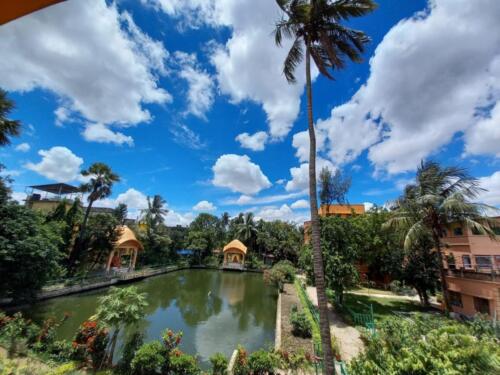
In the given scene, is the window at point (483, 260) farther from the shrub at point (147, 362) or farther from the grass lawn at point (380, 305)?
the shrub at point (147, 362)

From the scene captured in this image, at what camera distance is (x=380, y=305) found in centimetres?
1465

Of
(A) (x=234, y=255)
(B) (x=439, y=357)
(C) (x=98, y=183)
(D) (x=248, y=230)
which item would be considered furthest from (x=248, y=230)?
(B) (x=439, y=357)

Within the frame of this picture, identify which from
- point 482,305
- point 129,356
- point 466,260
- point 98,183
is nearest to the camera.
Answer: point 129,356

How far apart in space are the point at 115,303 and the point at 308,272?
10772mm

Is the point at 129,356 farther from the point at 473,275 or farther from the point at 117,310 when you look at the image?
the point at 473,275

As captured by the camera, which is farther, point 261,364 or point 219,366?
point 261,364

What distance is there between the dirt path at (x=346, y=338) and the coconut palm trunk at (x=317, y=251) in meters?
2.92

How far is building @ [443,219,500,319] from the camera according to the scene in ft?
34.7

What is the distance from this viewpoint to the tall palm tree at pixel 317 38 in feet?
21.1

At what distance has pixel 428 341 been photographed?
12.4 feet

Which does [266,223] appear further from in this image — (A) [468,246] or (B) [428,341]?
(B) [428,341]

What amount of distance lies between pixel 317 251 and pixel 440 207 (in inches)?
355

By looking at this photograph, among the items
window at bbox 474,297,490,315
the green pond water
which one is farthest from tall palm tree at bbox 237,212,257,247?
window at bbox 474,297,490,315

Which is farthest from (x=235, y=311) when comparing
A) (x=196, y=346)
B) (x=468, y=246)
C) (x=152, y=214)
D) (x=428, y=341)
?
(x=152, y=214)
